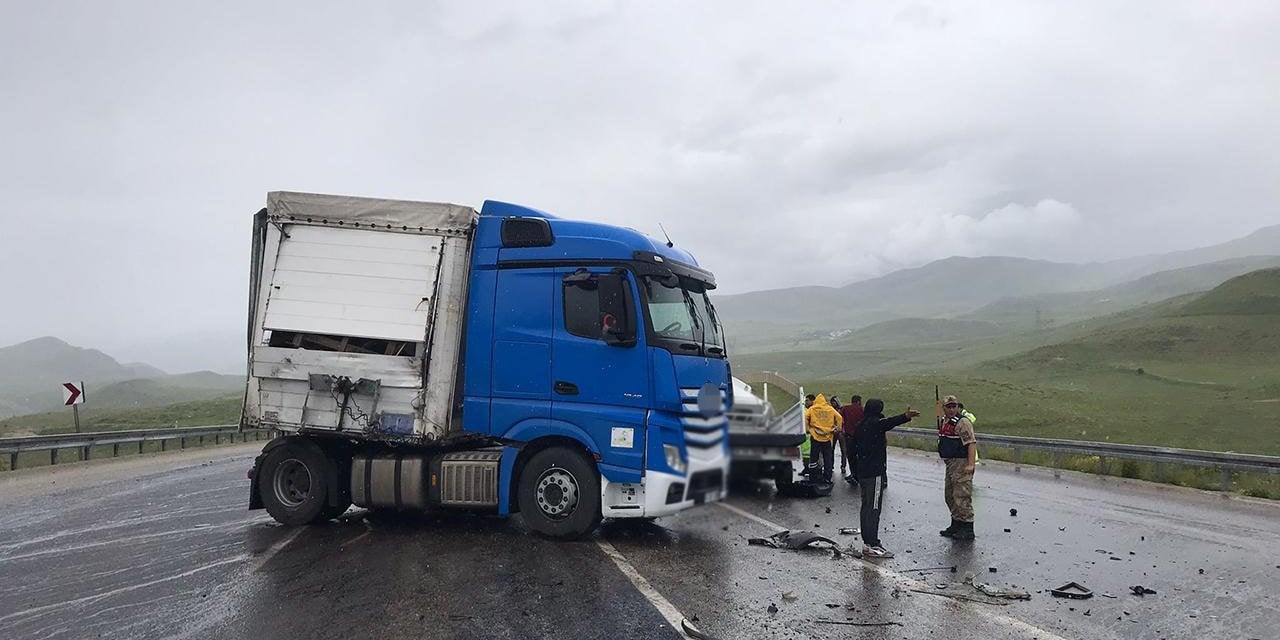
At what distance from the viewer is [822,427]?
40.1 feet

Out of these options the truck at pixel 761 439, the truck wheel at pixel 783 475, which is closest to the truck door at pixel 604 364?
the truck at pixel 761 439

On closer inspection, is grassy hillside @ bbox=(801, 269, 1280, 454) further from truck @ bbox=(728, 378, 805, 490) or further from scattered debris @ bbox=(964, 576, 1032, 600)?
scattered debris @ bbox=(964, 576, 1032, 600)

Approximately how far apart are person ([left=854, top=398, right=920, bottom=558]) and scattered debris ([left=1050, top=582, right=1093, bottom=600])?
1.66 m

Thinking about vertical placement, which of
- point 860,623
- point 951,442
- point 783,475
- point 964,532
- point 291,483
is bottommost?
point 964,532

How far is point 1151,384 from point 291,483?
207 feet

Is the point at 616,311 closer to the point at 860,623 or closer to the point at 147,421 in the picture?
the point at 860,623

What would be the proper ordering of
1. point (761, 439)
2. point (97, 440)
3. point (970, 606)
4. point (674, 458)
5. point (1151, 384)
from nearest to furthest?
point (970, 606), point (674, 458), point (761, 439), point (97, 440), point (1151, 384)

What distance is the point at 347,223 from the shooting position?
791 cm

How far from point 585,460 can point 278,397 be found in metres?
3.67

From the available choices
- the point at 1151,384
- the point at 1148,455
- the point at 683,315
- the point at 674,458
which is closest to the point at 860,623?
the point at 674,458

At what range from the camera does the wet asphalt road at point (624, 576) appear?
499 centimetres

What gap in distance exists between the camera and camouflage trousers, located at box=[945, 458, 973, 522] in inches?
323

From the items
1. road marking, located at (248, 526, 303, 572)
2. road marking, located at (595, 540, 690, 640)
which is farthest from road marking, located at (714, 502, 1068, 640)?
road marking, located at (248, 526, 303, 572)

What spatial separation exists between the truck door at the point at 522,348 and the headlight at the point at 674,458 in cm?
133
